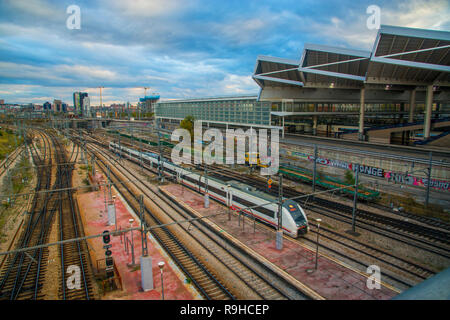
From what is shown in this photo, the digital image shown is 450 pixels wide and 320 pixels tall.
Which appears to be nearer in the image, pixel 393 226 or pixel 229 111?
pixel 393 226

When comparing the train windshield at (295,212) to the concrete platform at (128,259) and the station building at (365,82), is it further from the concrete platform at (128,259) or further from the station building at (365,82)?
the station building at (365,82)

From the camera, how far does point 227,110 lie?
216 feet

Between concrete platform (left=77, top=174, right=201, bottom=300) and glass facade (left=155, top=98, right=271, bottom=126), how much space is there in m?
37.1

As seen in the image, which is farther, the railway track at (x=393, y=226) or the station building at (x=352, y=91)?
the station building at (x=352, y=91)

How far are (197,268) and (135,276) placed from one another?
127 inches

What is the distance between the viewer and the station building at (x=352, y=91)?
31.7 meters

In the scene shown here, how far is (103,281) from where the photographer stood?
13.4m

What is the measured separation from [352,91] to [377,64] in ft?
69.7
